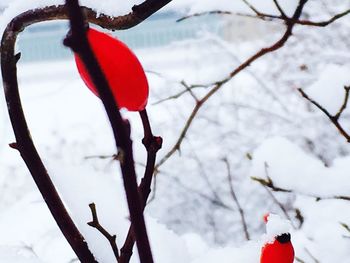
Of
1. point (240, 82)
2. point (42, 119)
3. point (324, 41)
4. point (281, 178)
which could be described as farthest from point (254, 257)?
point (42, 119)

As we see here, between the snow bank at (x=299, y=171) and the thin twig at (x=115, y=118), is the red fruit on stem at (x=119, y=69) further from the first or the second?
the snow bank at (x=299, y=171)

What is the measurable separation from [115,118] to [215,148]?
16.7 ft

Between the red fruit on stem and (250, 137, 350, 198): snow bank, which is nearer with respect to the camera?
the red fruit on stem

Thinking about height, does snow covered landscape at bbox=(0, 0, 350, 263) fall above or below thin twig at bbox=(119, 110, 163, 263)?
below

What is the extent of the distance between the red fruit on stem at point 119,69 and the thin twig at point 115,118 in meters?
0.05

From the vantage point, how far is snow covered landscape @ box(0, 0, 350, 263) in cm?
44

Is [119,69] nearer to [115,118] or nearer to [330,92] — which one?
[115,118]

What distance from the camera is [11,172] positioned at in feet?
18.4

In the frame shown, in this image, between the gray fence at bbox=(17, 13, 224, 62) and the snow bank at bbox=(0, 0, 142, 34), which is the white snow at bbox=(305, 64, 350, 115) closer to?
the snow bank at bbox=(0, 0, 142, 34)

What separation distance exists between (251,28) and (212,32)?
169 centimetres

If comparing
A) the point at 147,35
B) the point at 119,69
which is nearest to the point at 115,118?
the point at 119,69

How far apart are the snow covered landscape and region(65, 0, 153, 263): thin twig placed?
0.11 meters

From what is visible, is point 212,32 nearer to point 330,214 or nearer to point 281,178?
point 330,214

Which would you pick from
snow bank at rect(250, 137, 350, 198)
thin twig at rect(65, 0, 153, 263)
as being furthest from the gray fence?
thin twig at rect(65, 0, 153, 263)
